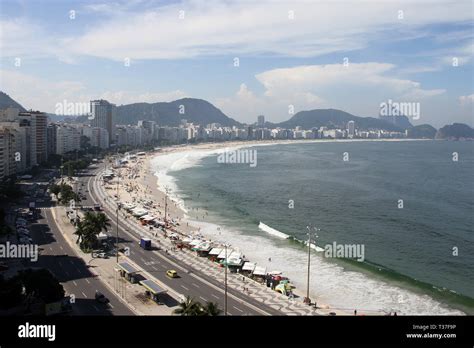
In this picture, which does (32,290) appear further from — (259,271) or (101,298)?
(259,271)

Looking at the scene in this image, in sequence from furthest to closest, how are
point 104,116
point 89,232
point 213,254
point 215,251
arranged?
point 104,116 < point 215,251 < point 213,254 < point 89,232

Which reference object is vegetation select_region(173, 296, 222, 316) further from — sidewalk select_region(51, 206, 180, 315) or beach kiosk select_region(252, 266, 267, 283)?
beach kiosk select_region(252, 266, 267, 283)

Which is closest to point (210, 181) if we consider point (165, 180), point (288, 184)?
point (165, 180)

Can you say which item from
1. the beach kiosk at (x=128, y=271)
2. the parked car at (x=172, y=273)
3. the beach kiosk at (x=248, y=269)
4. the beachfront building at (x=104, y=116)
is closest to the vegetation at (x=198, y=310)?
the beach kiosk at (x=128, y=271)

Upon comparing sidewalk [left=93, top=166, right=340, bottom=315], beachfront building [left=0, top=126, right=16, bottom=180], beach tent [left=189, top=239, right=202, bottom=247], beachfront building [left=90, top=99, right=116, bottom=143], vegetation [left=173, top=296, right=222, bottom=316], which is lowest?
sidewalk [left=93, top=166, right=340, bottom=315]

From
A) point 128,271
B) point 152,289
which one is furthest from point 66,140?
point 152,289

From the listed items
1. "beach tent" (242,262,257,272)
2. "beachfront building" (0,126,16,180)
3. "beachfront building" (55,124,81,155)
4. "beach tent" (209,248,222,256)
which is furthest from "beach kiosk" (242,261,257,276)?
"beachfront building" (55,124,81,155)

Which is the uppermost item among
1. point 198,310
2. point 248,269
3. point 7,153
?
point 7,153
